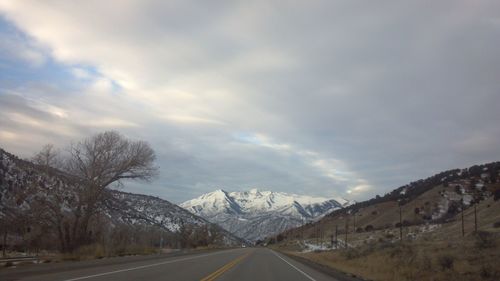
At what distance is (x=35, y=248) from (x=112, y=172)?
16.2 m

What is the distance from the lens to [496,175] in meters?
117

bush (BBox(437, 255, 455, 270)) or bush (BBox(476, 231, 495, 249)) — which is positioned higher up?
bush (BBox(476, 231, 495, 249))

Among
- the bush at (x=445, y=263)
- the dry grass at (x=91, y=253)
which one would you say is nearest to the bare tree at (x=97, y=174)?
the dry grass at (x=91, y=253)

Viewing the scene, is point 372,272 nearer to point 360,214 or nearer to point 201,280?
point 201,280

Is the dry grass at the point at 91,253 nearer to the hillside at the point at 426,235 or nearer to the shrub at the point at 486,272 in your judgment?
the hillside at the point at 426,235

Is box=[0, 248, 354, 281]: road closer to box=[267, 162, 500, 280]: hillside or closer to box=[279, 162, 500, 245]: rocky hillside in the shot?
box=[267, 162, 500, 280]: hillside

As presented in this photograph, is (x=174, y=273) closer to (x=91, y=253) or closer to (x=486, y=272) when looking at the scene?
(x=486, y=272)

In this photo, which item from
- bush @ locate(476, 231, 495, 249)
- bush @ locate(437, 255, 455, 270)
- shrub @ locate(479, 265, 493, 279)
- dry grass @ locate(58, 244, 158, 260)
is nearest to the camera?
shrub @ locate(479, 265, 493, 279)

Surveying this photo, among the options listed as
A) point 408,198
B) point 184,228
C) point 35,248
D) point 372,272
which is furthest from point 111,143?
point 408,198

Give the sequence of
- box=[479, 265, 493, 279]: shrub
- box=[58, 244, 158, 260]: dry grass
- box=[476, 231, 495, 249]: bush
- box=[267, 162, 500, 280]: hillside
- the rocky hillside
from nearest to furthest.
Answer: box=[479, 265, 493, 279]: shrub
box=[267, 162, 500, 280]: hillside
box=[476, 231, 495, 249]: bush
box=[58, 244, 158, 260]: dry grass
the rocky hillside

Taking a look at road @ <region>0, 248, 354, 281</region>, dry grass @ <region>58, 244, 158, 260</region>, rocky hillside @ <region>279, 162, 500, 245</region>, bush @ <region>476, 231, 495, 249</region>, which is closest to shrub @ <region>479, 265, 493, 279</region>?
road @ <region>0, 248, 354, 281</region>

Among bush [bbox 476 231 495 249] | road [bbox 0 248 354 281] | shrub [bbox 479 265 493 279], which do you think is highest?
bush [bbox 476 231 495 249]

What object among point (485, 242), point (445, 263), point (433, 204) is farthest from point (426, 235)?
point (433, 204)

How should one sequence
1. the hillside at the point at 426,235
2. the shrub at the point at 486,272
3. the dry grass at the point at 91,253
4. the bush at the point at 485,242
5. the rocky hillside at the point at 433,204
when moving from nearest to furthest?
1. the shrub at the point at 486,272
2. the hillside at the point at 426,235
3. the bush at the point at 485,242
4. the dry grass at the point at 91,253
5. the rocky hillside at the point at 433,204
